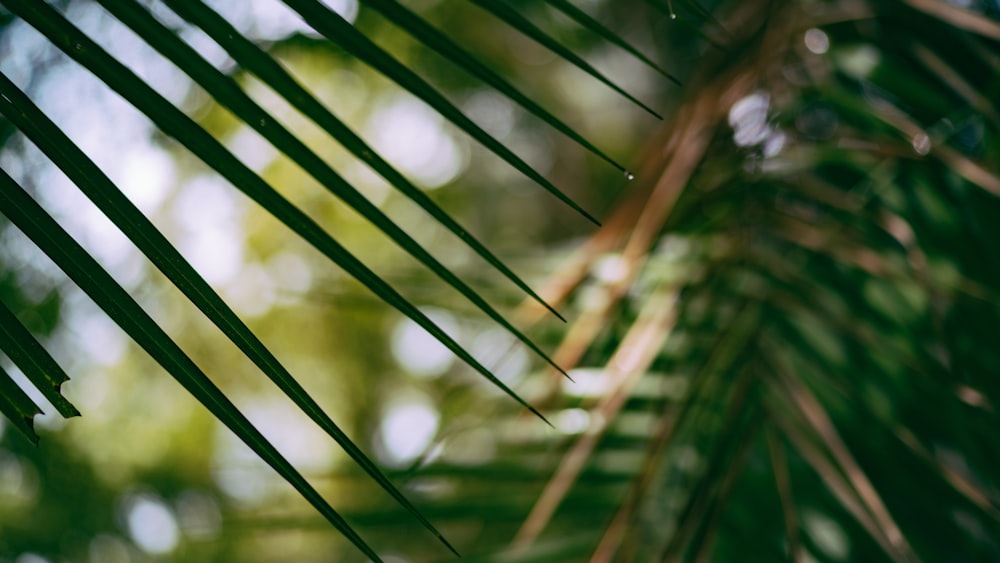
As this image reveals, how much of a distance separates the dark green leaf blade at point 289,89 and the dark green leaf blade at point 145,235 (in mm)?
62

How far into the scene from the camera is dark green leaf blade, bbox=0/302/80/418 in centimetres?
30

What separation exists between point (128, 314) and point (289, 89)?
0.10 metres

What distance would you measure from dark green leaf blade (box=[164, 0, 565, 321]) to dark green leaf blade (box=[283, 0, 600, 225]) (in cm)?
2

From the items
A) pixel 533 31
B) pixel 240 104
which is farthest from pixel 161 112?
pixel 533 31

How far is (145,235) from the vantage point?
0.29 metres

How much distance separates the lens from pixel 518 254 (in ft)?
3.08

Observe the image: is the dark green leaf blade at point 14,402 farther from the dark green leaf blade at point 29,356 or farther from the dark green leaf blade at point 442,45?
the dark green leaf blade at point 442,45

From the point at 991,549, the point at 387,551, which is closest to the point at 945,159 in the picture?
the point at 991,549

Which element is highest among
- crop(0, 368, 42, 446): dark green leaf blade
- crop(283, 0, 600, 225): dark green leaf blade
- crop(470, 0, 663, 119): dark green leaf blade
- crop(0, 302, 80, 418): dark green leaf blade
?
crop(470, 0, 663, 119): dark green leaf blade

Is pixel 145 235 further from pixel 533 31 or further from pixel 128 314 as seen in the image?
pixel 533 31

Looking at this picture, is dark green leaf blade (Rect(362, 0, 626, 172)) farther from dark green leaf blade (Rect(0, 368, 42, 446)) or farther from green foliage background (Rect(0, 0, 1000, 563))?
dark green leaf blade (Rect(0, 368, 42, 446))

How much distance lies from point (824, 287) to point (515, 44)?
3321mm

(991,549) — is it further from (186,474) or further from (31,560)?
(186,474)

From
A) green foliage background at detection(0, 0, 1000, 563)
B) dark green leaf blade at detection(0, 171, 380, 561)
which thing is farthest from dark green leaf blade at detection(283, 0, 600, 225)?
dark green leaf blade at detection(0, 171, 380, 561)
